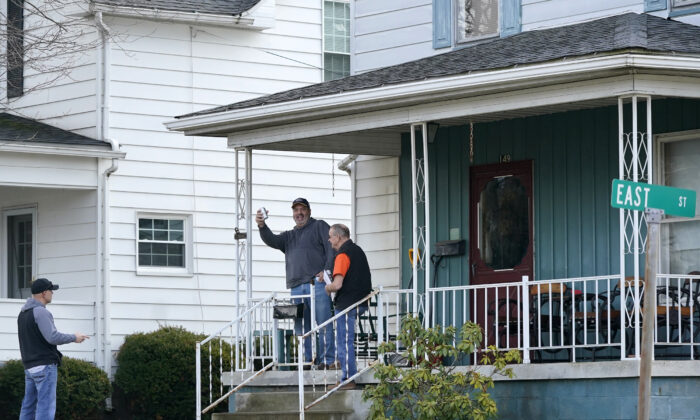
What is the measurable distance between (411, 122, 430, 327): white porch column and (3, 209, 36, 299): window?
7714mm

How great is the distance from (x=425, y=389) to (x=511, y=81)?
2976 mm

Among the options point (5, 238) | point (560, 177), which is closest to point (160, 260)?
point (5, 238)

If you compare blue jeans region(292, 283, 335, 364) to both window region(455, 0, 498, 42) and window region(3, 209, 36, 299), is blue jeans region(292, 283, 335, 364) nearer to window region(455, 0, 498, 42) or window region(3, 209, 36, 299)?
window region(455, 0, 498, 42)

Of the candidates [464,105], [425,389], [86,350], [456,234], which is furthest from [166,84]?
[425,389]

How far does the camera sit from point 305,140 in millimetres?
16156

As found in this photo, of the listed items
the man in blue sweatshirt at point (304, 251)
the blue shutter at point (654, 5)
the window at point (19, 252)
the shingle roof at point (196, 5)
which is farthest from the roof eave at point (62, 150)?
the blue shutter at point (654, 5)

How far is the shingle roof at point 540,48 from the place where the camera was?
12.7m

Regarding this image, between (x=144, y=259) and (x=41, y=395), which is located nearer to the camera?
(x=41, y=395)

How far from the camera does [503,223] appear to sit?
15484mm

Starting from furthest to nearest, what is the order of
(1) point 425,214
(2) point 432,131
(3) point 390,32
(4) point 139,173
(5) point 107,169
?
1. (4) point 139,173
2. (5) point 107,169
3. (3) point 390,32
4. (2) point 432,131
5. (1) point 425,214

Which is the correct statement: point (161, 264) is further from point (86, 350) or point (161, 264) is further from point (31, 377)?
point (31, 377)

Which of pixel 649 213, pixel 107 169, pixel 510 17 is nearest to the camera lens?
pixel 649 213

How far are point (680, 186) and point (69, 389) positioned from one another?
9064mm

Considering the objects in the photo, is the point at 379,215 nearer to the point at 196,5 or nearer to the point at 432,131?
the point at 432,131
